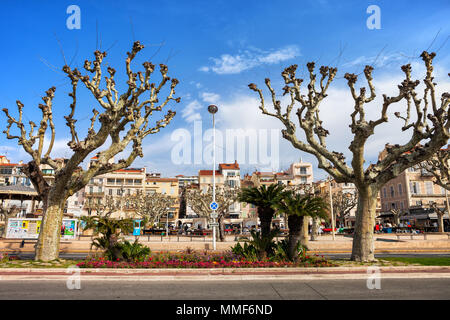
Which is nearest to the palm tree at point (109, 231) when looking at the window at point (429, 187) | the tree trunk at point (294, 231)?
the tree trunk at point (294, 231)

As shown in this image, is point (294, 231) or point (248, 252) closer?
point (294, 231)

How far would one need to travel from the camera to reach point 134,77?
14734mm

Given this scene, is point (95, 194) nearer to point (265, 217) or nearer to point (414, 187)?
point (265, 217)

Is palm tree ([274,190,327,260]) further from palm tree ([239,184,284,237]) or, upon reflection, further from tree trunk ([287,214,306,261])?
palm tree ([239,184,284,237])

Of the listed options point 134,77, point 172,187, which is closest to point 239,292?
point 134,77

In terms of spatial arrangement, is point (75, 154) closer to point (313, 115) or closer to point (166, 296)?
point (166, 296)

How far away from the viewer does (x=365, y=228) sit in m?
13.7

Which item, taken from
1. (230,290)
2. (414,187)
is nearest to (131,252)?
(230,290)

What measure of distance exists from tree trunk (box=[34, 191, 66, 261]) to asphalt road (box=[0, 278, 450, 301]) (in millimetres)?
3665

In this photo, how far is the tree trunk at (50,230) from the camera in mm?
13547

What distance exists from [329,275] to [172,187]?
232ft

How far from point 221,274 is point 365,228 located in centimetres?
700

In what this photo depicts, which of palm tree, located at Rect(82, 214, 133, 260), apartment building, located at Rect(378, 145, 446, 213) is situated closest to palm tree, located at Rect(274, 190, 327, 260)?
palm tree, located at Rect(82, 214, 133, 260)

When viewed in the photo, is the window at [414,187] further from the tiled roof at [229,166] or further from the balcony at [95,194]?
the balcony at [95,194]
